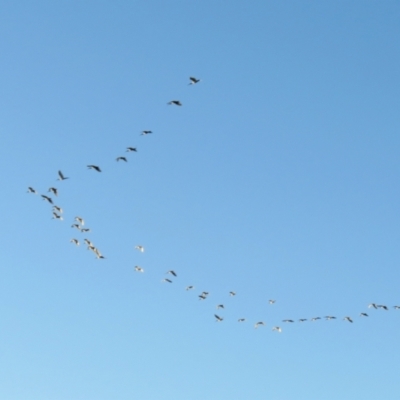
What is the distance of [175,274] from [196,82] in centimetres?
3823

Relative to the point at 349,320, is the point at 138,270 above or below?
below

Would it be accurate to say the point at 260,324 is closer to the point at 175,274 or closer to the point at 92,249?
the point at 175,274

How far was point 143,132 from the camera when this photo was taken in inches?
4727

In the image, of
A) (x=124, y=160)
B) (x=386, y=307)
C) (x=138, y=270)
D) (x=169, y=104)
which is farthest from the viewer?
(x=386, y=307)

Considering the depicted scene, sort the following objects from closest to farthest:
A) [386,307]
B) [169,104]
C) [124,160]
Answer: [169,104] → [124,160] → [386,307]

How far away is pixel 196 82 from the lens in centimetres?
12006

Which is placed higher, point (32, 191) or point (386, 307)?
point (386, 307)

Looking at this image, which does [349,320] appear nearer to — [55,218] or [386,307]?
[386,307]

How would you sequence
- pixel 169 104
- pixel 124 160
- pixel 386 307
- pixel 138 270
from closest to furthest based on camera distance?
pixel 169 104
pixel 124 160
pixel 138 270
pixel 386 307

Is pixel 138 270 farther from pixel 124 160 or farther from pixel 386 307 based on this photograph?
pixel 386 307

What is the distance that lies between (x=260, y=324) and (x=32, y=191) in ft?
170

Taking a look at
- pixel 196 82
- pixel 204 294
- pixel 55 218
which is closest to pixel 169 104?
pixel 196 82

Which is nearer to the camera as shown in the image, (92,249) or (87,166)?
(87,166)

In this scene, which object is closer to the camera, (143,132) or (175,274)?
(143,132)
